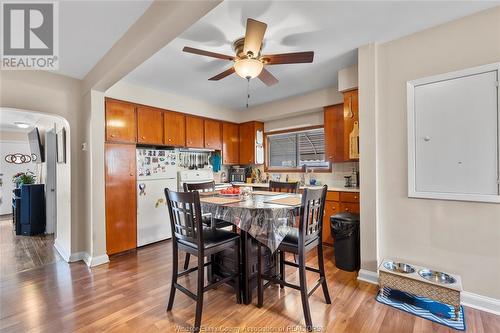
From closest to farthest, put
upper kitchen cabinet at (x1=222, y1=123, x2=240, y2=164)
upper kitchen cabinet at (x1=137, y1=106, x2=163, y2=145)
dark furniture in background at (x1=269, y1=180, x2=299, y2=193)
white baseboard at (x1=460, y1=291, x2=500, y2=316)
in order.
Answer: white baseboard at (x1=460, y1=291, x2=500, y2=316) < dark furniture in background at (x1=269, y1=180, x2=299, y2=193) < upper kitchen cabinet at (x1=137, y1=106, x2=163, y2=145) < upper kitchen cabinet at (x1=222, y1=123, x2=240, y2=164)

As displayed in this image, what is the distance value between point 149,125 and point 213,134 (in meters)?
1.30

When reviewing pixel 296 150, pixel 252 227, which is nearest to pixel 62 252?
pixel 252 227

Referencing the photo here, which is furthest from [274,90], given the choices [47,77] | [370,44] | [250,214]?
[47,77]

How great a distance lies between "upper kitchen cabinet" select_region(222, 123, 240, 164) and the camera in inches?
189

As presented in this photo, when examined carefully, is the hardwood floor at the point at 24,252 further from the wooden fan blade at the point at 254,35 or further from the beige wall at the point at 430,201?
the beige wall at the point at 430,201

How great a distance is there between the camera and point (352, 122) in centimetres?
301

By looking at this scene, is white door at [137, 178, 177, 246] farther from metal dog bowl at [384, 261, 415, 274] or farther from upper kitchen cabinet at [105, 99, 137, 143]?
metal dog bowl at [384, 261, 415, 274]

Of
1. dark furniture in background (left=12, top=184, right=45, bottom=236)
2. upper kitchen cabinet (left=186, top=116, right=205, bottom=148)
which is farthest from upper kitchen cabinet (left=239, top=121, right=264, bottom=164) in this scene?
dark furniture in background (left=12, top=184, right=45, bottom=236)

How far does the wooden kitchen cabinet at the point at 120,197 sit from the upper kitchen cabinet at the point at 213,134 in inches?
56.4

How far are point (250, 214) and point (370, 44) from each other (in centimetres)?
216

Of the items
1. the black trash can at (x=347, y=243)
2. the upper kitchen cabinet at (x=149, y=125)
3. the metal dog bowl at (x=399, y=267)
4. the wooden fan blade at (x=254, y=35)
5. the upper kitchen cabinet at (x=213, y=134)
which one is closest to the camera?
the wooden fan blade at (x=254, y=35)

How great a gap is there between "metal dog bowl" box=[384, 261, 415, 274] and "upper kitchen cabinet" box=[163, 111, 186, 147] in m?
3.42

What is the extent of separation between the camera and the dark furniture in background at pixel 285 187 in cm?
284

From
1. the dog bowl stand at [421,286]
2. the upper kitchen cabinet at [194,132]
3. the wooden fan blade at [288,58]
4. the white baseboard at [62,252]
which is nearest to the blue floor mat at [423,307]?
the dog bowl stand at [421,286]
